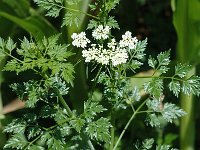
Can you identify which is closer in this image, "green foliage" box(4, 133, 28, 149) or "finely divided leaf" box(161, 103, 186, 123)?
"green foliage" box(4, 133, 28, 149)

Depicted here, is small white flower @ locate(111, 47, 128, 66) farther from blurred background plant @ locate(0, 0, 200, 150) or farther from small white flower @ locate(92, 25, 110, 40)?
blurred background plant @ locate(0, 0, 200, 150)

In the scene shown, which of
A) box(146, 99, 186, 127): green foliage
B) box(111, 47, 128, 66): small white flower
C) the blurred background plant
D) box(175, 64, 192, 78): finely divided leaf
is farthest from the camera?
the blurred background plant

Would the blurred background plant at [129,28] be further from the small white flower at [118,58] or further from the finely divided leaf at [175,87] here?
the finely divided leaf at [175,87]

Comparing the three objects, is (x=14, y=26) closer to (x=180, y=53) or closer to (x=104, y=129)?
(x=180, y=53)

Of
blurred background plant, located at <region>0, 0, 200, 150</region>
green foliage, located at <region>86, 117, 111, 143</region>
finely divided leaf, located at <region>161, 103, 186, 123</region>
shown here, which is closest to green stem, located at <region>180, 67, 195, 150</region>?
blurred background plant, located at <region>0, 0, 200, 150</region>

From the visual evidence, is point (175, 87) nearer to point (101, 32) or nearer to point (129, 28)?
point (101, 32)

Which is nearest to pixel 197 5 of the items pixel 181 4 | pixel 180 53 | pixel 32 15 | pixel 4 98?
pixel 181 4

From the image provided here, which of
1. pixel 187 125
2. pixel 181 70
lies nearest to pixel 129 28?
pixel 187 125

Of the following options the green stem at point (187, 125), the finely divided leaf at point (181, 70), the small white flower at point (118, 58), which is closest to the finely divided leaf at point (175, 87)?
the finely divided leaf at point (181, 70)

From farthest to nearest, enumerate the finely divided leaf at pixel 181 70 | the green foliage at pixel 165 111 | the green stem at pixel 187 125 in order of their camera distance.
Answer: the green stem at pixel 187 125
the green foliage at pixel 165 111
the finely divided leaf at pixel 181 70
